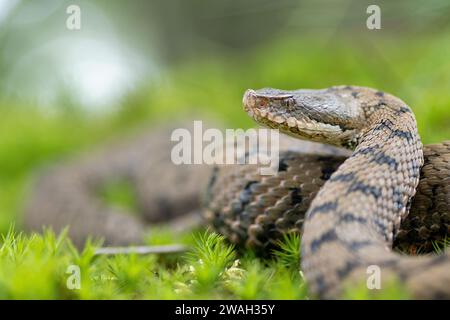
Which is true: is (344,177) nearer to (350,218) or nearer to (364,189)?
(364,189)

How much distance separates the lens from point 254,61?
516 inches

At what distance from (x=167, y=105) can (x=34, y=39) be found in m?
6.85

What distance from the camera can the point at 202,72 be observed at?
1318 centimetres

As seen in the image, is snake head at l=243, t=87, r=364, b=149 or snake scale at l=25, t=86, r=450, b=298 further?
snake head at l=243, t=87, r=364, b=149

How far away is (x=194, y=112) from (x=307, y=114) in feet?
17.9

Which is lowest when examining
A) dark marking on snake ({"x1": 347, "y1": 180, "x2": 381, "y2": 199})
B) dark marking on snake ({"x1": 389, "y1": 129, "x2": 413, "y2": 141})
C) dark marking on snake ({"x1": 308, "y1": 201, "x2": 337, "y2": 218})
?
dark marking on snake ({"x1": 308, "y1": 201, "x2": 337, "y2": 218})

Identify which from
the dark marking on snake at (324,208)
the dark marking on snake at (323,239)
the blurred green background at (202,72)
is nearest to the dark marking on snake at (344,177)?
the dark marking on snake at (324,208)

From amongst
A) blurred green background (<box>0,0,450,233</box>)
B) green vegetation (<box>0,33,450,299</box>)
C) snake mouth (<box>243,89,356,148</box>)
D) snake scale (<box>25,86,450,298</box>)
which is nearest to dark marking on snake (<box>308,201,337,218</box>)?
snake scale (<box>25,86,450,298</box>)

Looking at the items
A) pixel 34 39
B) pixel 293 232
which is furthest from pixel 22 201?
pixel 34 39

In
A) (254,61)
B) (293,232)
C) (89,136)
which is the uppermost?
(254,61)

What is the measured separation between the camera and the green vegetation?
293 cm

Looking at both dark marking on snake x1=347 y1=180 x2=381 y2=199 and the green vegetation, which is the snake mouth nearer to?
the green vegetation
